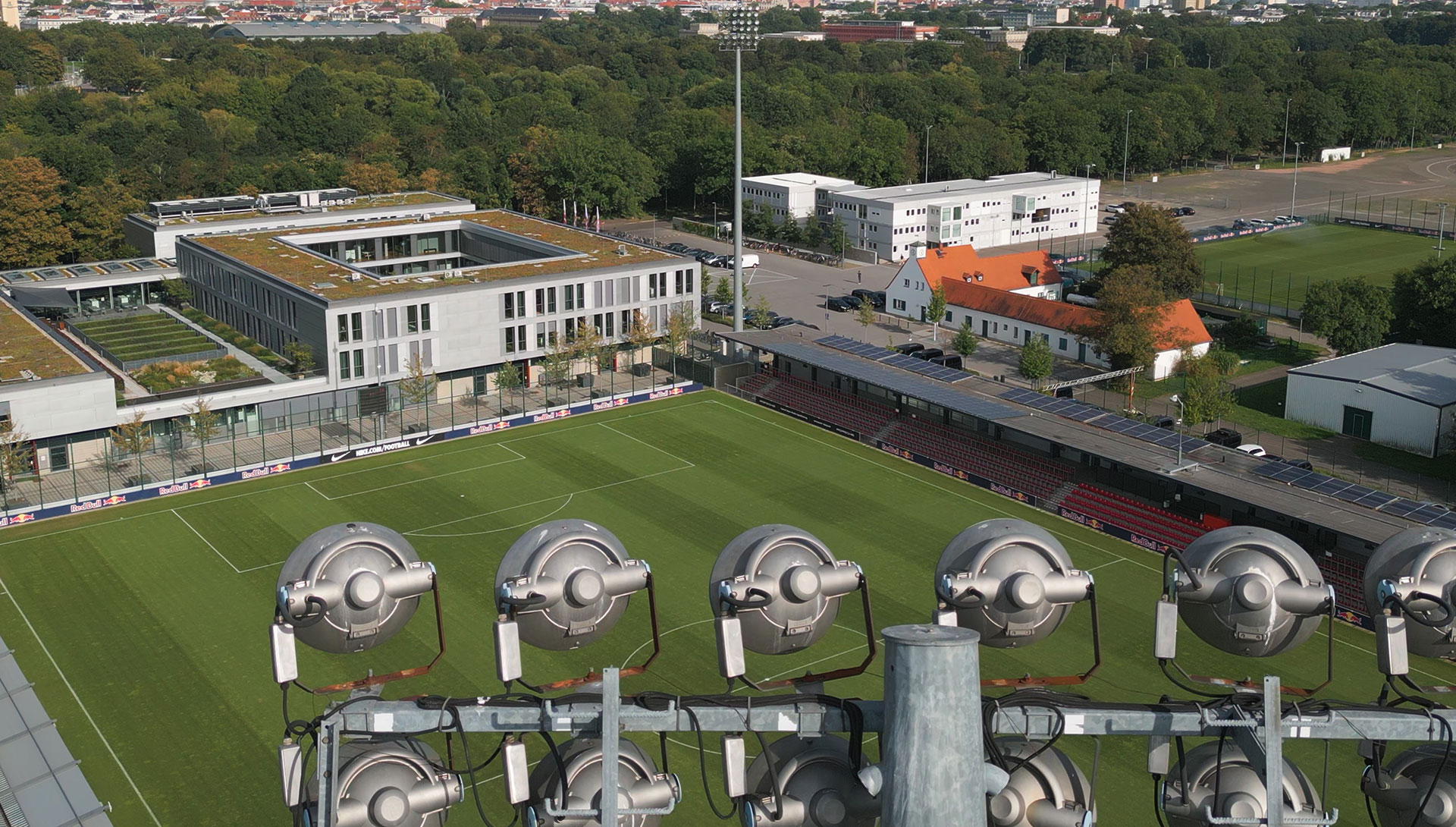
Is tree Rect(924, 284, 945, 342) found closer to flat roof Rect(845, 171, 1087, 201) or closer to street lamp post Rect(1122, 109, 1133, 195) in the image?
flat roof Rect(845, 171, 1087, 201)

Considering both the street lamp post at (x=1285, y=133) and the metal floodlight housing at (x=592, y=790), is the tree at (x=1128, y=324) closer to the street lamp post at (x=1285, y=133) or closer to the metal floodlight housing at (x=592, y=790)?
the metal floodlight housing at (x=592, y=790)

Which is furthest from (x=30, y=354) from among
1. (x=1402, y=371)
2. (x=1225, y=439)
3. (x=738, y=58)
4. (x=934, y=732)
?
(x=1402, y=371)

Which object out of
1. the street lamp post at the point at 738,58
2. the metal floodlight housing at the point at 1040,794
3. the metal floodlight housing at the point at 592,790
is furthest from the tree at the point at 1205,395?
the metal floodlight housing at the point at 592,790

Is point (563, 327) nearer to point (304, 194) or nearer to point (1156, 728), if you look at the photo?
point (304, 194)

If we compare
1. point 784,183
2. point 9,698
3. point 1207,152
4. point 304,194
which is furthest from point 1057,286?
point 9,698

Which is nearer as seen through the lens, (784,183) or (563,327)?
(563,327)
